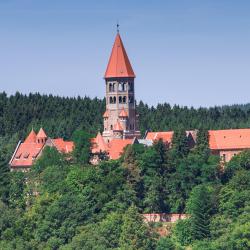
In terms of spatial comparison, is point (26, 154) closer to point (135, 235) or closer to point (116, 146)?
point (116, 146)

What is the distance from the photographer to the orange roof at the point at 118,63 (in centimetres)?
11825

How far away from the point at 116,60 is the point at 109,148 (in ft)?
42.2

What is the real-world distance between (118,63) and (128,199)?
26229mm

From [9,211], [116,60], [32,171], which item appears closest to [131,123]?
[116,60]

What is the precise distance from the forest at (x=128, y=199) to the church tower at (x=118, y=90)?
9874 mm

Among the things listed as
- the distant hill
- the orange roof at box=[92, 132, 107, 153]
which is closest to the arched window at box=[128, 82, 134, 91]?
the distant hill

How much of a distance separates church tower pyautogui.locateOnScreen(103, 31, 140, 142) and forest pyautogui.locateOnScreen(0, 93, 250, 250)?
32.4 feet

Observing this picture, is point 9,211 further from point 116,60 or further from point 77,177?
point 116,60

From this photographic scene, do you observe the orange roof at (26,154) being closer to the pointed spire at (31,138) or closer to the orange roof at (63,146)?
the pointed spire at (31,138)

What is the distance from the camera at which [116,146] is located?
108 metres

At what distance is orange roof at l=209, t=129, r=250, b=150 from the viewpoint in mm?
113250

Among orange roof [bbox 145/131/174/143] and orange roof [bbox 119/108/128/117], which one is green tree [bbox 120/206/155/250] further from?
orange roof [bbox 119/108/128/117]

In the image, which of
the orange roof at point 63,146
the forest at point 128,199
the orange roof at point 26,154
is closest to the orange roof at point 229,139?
the forest at point 128,199

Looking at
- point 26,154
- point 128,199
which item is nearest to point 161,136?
point 26,154
